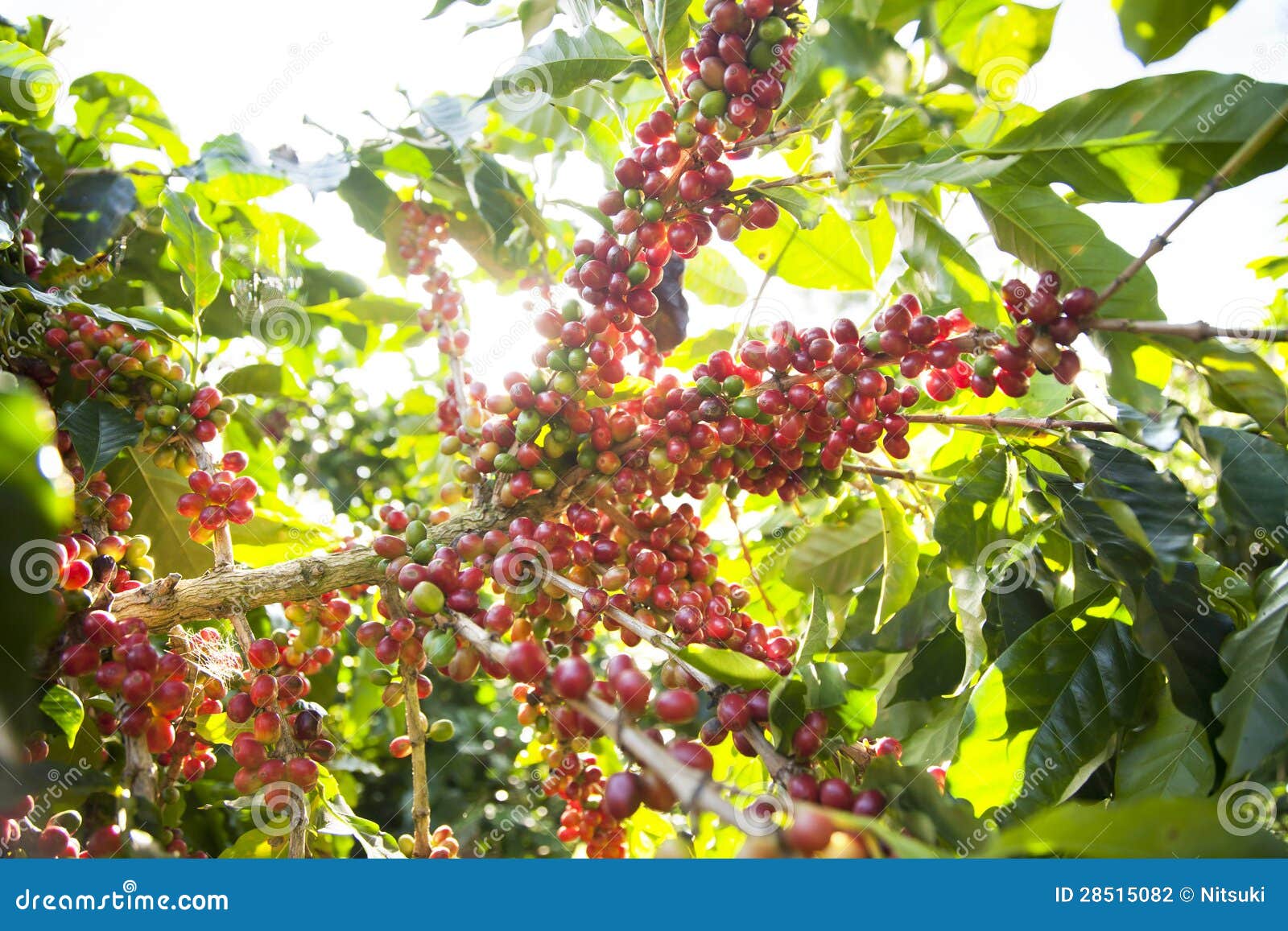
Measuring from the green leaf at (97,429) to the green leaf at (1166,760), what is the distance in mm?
1567

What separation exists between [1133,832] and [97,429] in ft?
5.07

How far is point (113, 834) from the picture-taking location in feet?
3.76

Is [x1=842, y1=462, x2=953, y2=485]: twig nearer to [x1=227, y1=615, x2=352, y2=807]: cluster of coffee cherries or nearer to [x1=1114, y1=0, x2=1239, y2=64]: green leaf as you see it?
[x1=1114, y1=0, x2=1239, y2=64]: green leaf

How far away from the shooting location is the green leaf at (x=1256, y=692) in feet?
2.86

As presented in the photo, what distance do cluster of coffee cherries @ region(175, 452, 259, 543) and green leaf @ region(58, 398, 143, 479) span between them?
0.39ft

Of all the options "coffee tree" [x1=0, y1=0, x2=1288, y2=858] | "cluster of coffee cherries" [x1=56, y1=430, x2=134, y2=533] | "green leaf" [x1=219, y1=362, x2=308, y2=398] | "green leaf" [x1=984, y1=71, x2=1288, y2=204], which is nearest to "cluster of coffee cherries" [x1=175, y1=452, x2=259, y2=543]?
"coffee tree" [x1=0, y1=0, x2=1288, y2=858]

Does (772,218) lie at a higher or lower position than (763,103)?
lower

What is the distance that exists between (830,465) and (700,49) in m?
0.69

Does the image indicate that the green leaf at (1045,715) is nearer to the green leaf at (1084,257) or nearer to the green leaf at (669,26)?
the green leaf at (1084,257)

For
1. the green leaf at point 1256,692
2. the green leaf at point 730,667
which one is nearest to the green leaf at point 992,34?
the green leaf at point 1256,692

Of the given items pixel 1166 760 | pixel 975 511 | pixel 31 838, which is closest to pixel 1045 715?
pixel 1166 760

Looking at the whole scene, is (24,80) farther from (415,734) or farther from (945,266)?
(945,266)

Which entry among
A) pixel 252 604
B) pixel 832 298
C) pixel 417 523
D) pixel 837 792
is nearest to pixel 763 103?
pixel 832 298

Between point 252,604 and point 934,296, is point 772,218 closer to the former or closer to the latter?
point 934,296
